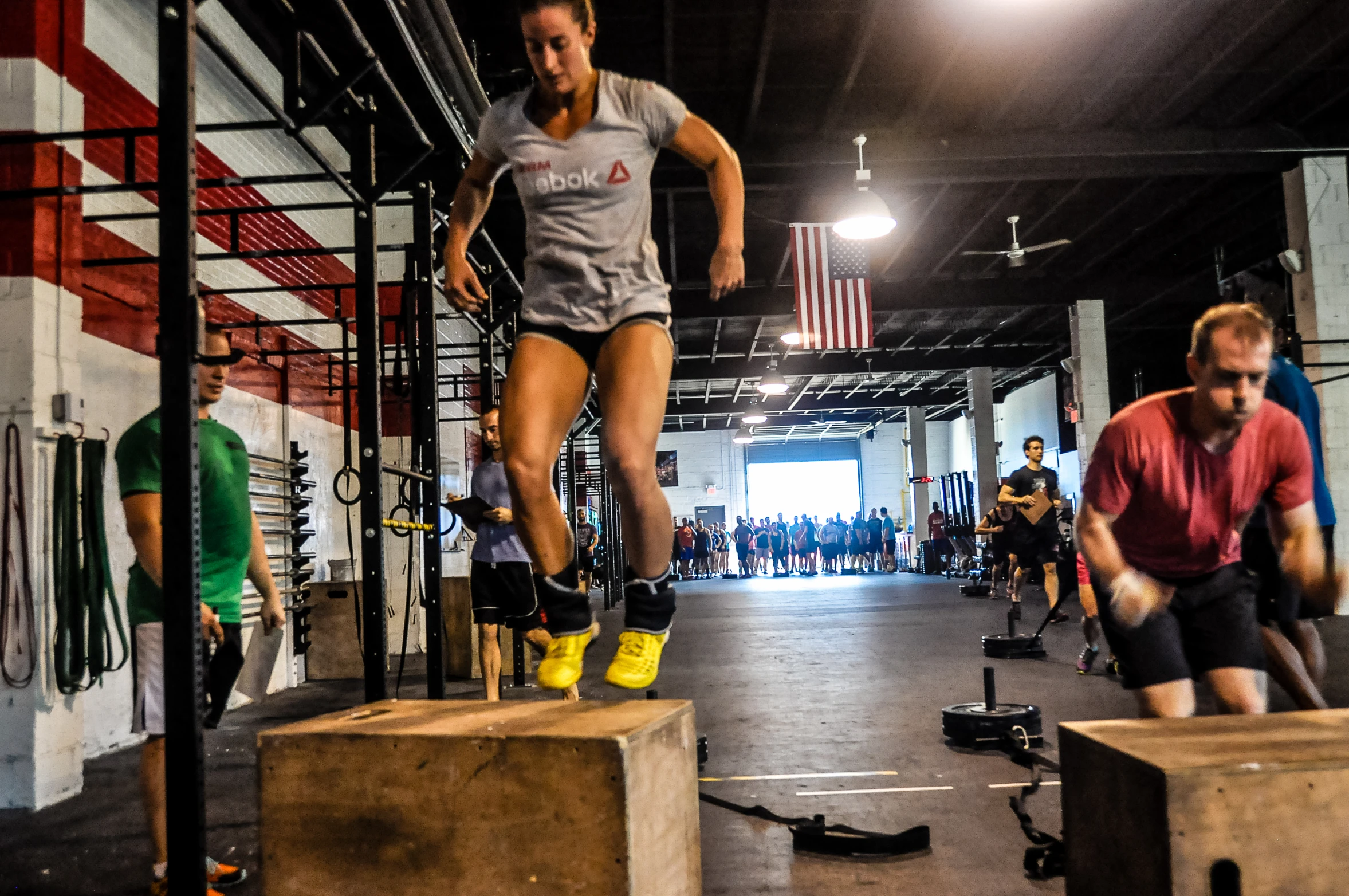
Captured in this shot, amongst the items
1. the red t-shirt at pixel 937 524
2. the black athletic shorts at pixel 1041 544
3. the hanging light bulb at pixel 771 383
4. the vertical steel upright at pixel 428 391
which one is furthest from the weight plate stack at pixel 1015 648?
the red t-shirt at pixel 937 524

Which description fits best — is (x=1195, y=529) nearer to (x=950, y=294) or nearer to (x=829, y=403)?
(x=950, y=294)

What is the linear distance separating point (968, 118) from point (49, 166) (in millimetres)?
6507

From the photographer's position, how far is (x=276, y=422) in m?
6.62

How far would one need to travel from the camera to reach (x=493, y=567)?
496 cm

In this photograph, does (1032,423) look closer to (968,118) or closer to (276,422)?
(968,118)

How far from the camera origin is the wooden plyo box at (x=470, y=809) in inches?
65.0

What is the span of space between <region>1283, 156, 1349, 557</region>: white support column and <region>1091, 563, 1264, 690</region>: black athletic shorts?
22.8 ft

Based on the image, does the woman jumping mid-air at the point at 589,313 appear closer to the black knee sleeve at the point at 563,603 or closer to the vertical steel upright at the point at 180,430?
the black knee sleeve at the point at 563,603

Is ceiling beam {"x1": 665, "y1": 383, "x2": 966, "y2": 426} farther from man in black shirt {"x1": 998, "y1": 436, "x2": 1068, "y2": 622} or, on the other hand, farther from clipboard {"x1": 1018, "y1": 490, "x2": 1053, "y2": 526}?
clipboard {"x1": 1018, "y1": 490, "x2": 1053, "y2": 526}

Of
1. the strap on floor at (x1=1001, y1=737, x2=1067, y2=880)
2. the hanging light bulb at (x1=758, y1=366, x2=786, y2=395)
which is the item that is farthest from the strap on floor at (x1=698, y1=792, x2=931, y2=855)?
the hanging light bulb at (x1=758, y1=366, x2=786, y2=395)

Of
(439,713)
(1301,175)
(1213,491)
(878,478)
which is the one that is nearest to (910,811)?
(1213,491)

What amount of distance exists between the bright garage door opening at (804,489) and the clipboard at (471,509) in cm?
2324

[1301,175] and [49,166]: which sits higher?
[1301,175]

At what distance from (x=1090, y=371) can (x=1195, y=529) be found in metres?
11.1
